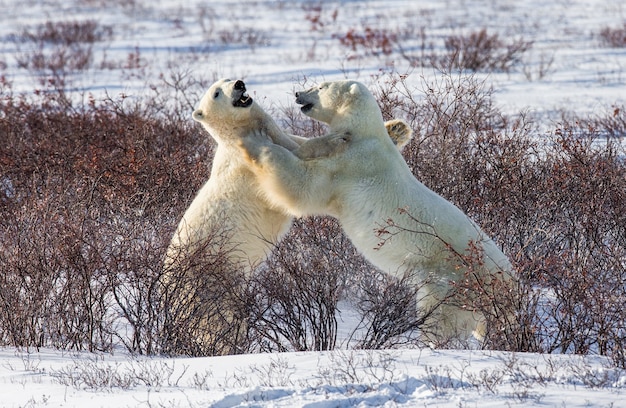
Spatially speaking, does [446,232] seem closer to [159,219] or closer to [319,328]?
[319,328]

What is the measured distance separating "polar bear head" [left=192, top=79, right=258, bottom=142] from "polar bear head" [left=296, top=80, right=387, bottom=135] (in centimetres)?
36

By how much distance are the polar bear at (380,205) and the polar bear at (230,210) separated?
107 millimetres

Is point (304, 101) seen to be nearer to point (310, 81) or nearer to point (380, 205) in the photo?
point (380, 205)

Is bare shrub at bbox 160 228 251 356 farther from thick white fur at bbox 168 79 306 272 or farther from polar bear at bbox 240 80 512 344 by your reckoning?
polar bear at bbox 240 80 512 344

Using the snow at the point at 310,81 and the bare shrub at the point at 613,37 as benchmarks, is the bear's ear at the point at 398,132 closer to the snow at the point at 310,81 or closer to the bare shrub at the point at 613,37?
the snow at the point at 310,81

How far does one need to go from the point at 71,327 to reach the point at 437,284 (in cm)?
184

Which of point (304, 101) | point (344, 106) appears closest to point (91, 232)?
point (304, 101)

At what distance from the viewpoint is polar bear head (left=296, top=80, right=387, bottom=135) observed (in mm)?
4859

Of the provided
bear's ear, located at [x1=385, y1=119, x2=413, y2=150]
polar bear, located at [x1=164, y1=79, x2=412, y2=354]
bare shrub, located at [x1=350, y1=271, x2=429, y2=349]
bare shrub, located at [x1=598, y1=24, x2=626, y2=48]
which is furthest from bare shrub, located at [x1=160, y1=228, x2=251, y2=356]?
bare shrub, located at [x1=598, y1=24, x2=626, y2=48]

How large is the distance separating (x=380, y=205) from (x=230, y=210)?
2.61 feet

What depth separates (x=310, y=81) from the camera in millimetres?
8250

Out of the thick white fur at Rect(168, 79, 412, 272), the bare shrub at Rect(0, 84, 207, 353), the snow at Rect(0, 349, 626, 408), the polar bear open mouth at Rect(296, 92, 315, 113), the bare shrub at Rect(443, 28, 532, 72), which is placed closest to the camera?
the snow at Rect(0, 349, 626, 408)

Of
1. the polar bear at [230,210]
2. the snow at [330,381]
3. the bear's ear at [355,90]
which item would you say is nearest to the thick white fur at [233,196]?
the polar bear at [230,210]

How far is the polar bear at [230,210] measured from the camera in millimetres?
4527
